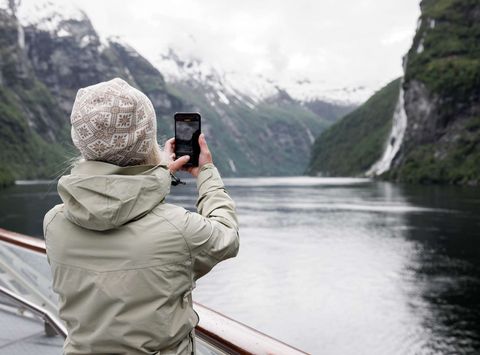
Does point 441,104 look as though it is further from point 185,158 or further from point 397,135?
point 185,158

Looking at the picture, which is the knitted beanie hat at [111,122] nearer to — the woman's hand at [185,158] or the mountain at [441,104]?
the woman's hand at [185,158]

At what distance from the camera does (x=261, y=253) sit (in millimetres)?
36062

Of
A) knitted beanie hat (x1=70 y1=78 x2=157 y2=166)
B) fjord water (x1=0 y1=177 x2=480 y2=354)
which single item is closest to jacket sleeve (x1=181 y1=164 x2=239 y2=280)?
knitted beanie hat (x1=70 y1=78 x2=157 y2=166)

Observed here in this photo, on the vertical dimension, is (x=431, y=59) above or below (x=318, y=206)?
above

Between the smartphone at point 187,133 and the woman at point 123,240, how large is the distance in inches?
11.1

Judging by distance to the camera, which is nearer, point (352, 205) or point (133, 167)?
point (133, 167)

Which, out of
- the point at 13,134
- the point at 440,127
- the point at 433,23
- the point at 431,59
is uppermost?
the point at 433,23

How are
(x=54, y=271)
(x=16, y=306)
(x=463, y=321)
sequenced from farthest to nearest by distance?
(x=463, y=321)
(x=16, y=306)
(x=54, y=271)

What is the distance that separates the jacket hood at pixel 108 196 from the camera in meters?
1.87

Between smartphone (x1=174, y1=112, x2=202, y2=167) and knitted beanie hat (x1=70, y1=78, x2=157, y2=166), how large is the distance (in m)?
0.31

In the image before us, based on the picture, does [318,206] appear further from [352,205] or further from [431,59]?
[431,59]

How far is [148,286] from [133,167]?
39cm

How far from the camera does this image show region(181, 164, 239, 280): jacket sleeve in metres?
1.93

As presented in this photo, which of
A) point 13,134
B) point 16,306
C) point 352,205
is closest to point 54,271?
point 16,306
